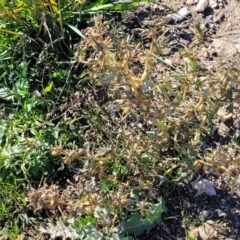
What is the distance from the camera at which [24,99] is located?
2.42 meters

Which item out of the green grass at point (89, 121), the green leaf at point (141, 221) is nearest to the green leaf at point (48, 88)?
the green grass at point (89, 121)

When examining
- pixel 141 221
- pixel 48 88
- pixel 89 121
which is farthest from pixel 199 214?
pixel 48 88

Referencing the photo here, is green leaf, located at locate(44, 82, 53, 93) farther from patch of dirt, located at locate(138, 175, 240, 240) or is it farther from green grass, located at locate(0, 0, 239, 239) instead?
patch of dirt, located at locate(138, 175, 240, 240)

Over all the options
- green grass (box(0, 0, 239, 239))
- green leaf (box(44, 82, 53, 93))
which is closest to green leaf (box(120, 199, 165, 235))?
green grass (box(0, 0, 239, 239))

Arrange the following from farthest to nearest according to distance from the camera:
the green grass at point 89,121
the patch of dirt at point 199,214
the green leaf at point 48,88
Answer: the green leaf at point 48,88
the patch of dirt at point 199,214
the green grass at point 89,121

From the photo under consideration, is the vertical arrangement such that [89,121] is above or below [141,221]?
above

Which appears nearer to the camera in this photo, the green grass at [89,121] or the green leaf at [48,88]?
the green grass at [89,121]

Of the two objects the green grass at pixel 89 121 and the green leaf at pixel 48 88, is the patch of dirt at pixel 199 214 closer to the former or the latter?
the green grass at pixel 89 121

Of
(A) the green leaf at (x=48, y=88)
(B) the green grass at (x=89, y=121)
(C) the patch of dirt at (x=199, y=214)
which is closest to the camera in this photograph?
(B) the green grass at (x=89, y=121)

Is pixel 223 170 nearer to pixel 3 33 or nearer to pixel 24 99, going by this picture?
pixel 24 99

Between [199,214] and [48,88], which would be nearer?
[199,214]

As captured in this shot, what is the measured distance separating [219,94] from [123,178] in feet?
1.60

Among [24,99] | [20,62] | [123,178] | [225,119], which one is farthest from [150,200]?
[20,62]

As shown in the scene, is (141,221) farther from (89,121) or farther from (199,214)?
(89,121)
